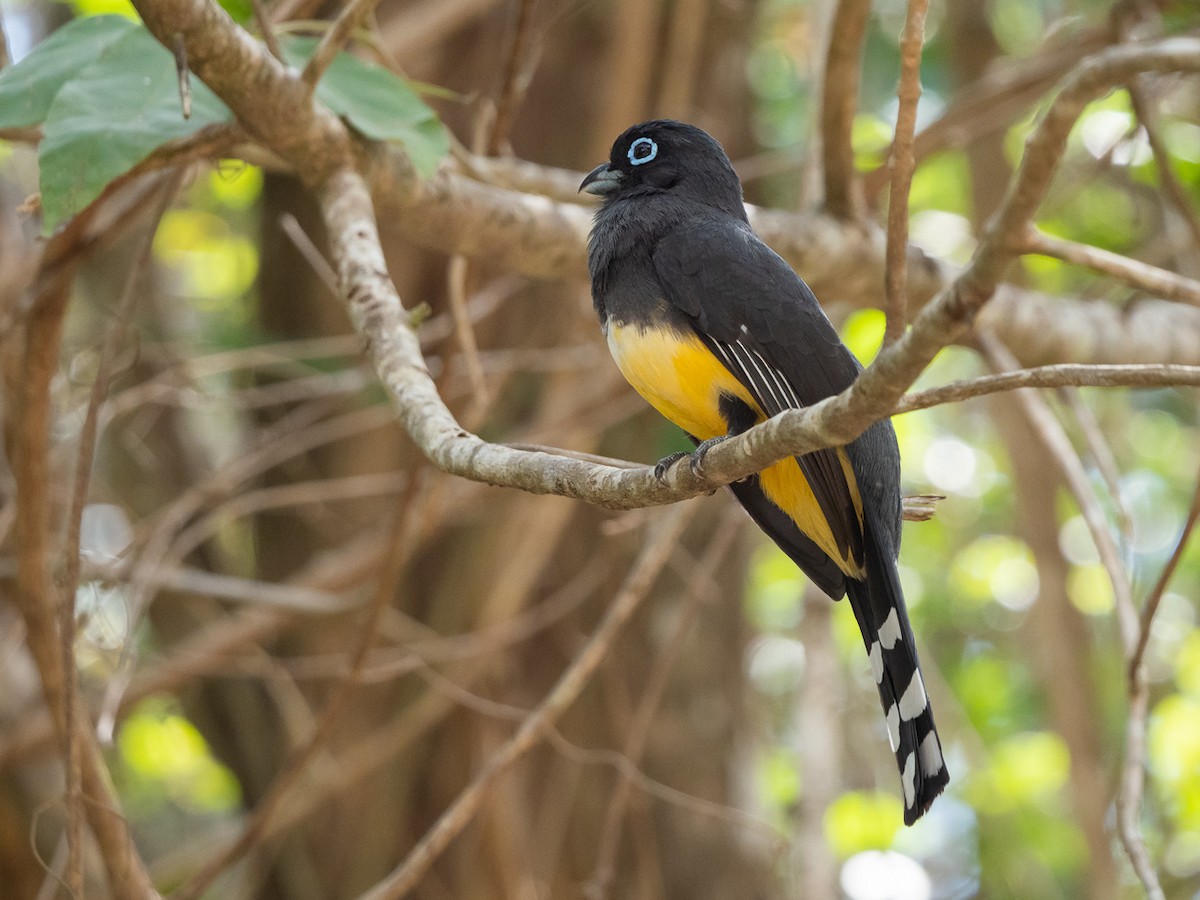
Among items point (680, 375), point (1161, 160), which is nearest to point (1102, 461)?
point (1161, 160)

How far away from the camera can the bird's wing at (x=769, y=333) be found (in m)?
2.62

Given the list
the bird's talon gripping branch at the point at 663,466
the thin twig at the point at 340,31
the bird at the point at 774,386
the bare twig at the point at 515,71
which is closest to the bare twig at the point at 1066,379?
the bird's talon gripping branch at the point at 663,466

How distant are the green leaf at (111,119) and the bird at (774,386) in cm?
97

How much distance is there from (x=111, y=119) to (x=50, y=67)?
303 millimetres

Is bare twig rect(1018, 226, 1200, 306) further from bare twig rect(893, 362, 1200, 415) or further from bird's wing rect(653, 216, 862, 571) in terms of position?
bare twig rect(893, 362, 1200, 415)

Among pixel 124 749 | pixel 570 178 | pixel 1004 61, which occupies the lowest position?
pixel 124 749

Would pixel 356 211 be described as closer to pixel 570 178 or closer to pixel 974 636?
pixel 570 178

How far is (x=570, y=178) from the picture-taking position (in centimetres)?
401

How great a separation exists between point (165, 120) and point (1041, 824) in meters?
6.61

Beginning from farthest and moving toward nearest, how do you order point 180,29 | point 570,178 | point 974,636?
point 974,636 < point 570,178 < point 180,29

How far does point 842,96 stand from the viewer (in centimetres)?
326

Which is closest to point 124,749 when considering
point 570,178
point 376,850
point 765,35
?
point 376,850

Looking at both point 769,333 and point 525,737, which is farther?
point 525,737

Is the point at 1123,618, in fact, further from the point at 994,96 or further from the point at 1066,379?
the point at 994,96
